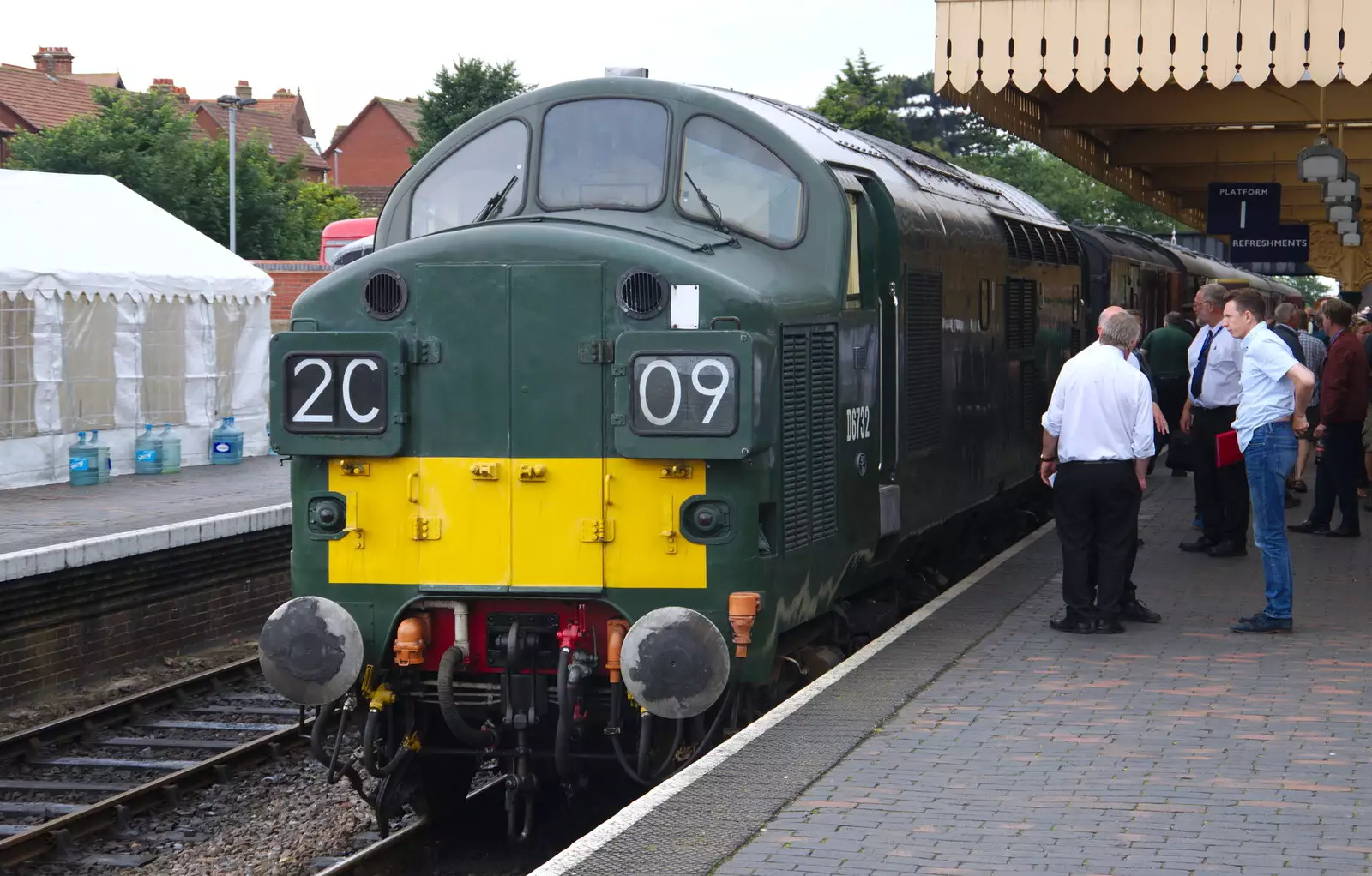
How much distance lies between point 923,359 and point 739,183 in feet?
6.75

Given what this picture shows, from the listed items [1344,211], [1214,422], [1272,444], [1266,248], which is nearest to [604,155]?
[1272,444]

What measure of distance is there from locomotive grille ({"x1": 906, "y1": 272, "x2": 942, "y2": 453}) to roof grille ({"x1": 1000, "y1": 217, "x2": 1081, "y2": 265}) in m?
2.45

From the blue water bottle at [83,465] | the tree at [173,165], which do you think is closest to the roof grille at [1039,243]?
the blue water bottle at [83,465]

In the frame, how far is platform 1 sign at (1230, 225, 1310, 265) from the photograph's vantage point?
23.1m

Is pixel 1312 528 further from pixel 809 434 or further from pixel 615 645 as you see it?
pixel 615 645

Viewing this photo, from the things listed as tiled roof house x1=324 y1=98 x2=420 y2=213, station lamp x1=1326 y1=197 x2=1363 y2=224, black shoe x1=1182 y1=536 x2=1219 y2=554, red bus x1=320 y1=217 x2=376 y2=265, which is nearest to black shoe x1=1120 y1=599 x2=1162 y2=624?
black shoe x1=1182 y1=536 x2=1219 y2=554

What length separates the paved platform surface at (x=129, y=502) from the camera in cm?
1505

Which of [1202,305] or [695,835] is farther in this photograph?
[1202,305]

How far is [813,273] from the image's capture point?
783 cm

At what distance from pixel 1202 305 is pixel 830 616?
519cm

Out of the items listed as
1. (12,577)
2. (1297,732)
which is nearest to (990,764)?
(1297,732)

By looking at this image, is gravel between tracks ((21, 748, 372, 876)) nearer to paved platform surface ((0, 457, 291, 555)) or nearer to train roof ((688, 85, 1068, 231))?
train roof ((688, 85, 1068, 231))

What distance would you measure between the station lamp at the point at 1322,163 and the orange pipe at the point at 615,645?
1141 cm

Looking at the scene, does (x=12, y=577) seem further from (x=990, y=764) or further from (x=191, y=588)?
(x=990, y=764)
